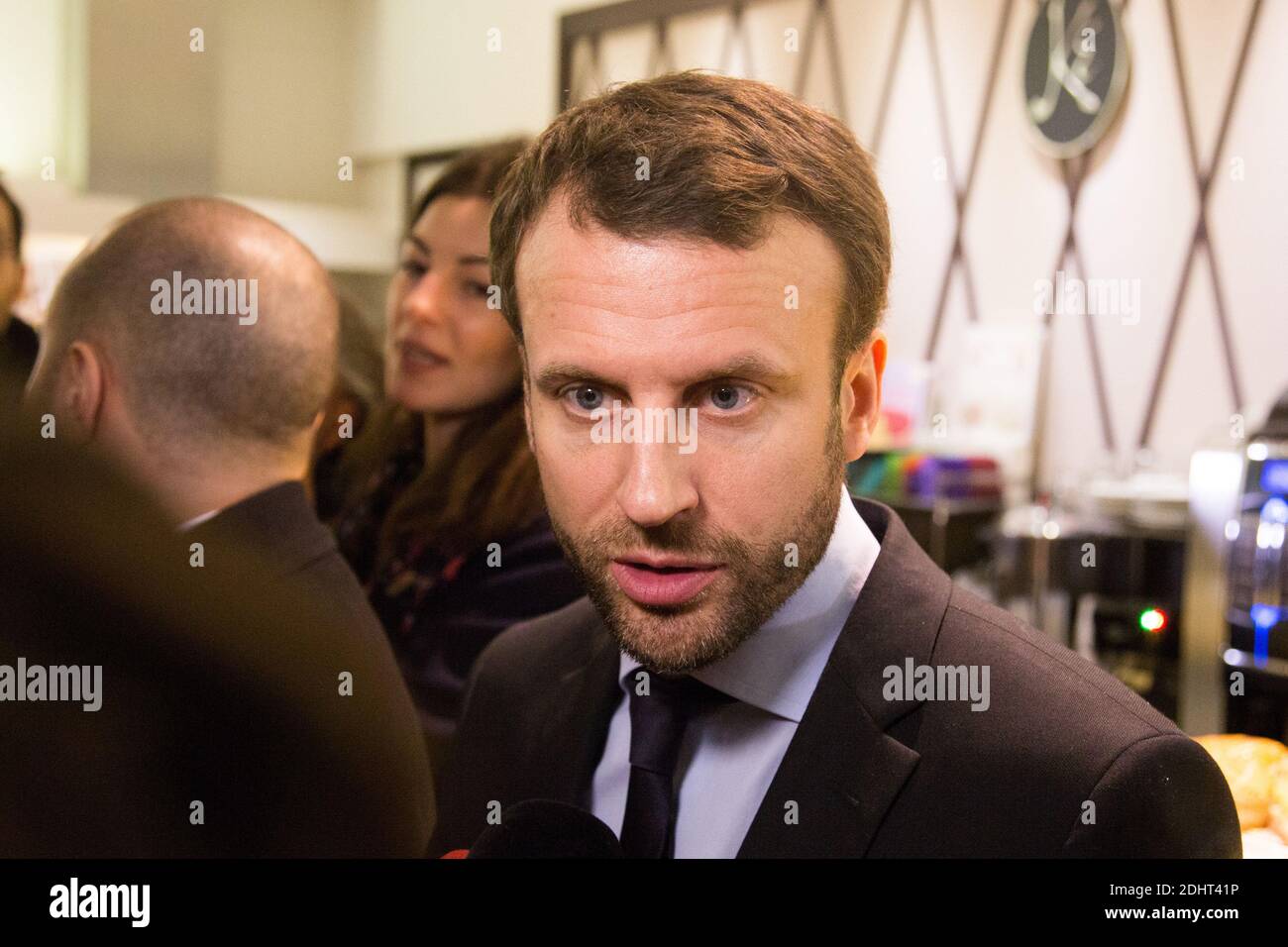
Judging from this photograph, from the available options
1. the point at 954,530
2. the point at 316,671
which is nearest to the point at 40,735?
the point at 316,671

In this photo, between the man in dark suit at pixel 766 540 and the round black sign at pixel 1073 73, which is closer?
the man in dark suit at pixel 766 540

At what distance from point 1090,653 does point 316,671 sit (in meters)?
0.86

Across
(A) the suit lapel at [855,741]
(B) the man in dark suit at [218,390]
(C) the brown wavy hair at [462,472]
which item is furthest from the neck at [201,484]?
(A) the suit lapel at [855,741]

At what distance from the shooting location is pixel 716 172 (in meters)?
0.86

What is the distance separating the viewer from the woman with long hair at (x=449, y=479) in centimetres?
120

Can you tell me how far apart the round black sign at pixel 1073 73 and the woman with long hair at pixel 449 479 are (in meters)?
0.68

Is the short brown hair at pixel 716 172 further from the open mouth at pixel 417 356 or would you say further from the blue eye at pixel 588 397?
the open mouth at pixel 417 356

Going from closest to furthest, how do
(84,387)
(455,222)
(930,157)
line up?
(84,387), (455,222), (930,157)

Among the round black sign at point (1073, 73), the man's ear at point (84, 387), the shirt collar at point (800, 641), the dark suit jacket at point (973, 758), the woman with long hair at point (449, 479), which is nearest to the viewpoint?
the dark suit jacket at point (973, 758)

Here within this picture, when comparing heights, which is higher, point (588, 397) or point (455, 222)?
point (455, 222)

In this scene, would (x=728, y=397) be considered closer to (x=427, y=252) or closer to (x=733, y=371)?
(x=733, y=371)

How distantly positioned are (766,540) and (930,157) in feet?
2.07

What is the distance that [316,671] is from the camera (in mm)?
1167

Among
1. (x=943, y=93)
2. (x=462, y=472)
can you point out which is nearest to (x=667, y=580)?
(x=462, y=472)
